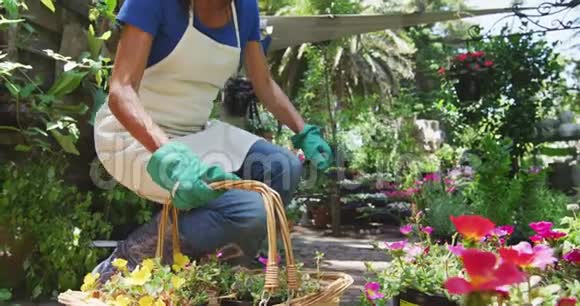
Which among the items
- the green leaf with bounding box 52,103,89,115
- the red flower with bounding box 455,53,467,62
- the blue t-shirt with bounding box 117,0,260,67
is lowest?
the green leaf with bounding box 52,103,89,115

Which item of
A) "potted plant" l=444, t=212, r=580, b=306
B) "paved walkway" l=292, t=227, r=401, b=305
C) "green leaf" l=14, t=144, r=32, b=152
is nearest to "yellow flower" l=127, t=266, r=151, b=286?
"potted plant" l=444, t=212, r=580, b=306

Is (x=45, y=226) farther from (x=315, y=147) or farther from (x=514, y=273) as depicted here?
(x=514, y=273)

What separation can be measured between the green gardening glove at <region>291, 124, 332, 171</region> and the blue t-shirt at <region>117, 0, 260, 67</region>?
0.32 meters

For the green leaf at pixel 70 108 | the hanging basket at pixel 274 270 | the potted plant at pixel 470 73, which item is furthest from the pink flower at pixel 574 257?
the potted plant at pixel 470 73

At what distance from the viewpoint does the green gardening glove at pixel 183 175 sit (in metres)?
1.19

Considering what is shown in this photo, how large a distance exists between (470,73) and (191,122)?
11.4 ft

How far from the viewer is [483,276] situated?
0.61 metres

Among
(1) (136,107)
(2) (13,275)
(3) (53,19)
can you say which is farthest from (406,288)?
(3) (53,19)

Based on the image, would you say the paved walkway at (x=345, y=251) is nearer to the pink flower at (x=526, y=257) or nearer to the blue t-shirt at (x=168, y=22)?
the blue t-shirt at (x=168, y=22)

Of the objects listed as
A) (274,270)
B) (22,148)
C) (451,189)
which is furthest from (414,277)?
(451,189)

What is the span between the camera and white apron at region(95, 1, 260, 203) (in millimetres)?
1580

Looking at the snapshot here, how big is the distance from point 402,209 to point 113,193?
4.58m

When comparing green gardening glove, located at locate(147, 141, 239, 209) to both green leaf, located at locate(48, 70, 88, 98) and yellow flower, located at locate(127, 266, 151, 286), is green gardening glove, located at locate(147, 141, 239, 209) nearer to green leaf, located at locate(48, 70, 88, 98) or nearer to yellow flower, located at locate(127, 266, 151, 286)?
yellow flower, located at locate(127, 266, 151, 286)

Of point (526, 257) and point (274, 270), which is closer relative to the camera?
point (526, 257)
